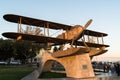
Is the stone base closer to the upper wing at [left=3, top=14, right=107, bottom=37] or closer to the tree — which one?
the upper wing at [left=3, top=14, right=107, bottom=37]

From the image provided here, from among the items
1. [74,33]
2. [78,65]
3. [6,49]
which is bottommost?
[78,65]

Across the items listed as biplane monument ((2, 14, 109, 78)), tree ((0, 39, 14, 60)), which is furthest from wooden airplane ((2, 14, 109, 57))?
tree ((0, 39, 14, 60))

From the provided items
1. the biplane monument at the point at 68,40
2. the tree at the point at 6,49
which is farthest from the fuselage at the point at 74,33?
the tree at the point at 6,49

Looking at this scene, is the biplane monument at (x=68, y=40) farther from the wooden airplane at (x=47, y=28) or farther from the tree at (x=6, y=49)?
the tree at (x=6, y=49)

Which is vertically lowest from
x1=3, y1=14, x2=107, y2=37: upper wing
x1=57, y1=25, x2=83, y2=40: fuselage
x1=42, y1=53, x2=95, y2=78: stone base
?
x1=42, y1=53, x2=95, y2=78: stone base

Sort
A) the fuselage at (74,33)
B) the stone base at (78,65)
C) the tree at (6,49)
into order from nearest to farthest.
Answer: the stone base at (78,65)
the fuselage at (74,33)
the tree at (6,49)

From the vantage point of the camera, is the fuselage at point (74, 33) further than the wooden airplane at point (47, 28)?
Yes

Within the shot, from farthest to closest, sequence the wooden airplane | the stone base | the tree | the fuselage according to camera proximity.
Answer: the tree, the fuselage, the stone base, the wooden airplane

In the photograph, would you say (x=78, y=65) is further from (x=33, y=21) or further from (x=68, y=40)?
(x=33, y=21)

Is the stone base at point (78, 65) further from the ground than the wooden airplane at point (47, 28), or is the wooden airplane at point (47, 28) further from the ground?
the wooden airplane at point (47, 28)

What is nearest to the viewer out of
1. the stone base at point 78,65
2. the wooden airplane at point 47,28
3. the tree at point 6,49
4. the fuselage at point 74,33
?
the wooden airplane at point 47,28

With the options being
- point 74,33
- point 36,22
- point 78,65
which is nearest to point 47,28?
point 36,22

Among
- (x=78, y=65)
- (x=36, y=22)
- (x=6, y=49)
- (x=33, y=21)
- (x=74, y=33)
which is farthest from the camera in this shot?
(x=6, y=49)

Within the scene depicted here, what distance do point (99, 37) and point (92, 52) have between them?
4.43 m
